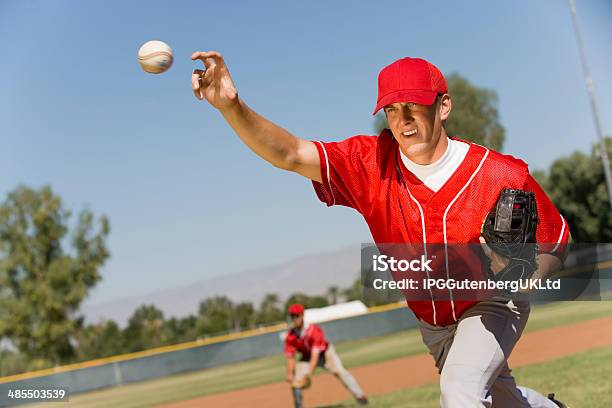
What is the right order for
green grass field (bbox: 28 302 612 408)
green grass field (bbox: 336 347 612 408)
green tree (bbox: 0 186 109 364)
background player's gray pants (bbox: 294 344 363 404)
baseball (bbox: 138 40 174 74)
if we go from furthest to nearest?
green tree (bbox: 0 186 109 364)
green grass field (bbox: 28 302 612 408)
background player's gray pants (bbox: 294 344 363 404)
green grass field (bbox: 336 347 612 408)
baseball (bbox: 138 40 174 74)

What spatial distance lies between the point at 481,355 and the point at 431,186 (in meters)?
0.74

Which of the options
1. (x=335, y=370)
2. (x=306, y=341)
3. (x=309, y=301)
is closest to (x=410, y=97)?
(x=335, y=370)

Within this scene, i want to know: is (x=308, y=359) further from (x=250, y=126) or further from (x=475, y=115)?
(x=475, y=115)

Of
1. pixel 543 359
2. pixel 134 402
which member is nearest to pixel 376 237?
pixel 543 359

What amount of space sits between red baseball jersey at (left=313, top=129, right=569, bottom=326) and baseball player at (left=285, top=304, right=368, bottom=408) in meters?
6.11

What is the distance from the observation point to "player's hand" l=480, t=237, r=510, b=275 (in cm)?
323

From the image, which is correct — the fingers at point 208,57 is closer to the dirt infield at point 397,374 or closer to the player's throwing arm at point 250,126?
the player's throwing arm at point 250,126

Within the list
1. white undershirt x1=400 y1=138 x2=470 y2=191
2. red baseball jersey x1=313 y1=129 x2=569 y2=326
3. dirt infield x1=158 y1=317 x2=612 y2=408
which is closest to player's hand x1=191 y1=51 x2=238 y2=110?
red baseball jersey x1=313 y1=129 x2=569 y2=326

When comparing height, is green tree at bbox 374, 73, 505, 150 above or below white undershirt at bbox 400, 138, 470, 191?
above

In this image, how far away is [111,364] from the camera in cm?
2106

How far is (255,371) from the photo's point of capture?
63.3ft

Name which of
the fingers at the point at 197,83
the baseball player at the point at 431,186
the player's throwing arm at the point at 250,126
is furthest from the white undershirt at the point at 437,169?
the fingers at the point at 197,83

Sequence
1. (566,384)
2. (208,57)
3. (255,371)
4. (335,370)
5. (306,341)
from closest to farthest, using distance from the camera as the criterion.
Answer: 1. (208,57)
2. (566,384)
3. (335,370)
4. (306,341)
5. (255,371)

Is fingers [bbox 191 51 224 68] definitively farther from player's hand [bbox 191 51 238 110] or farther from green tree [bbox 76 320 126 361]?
green tree [bbox 76 320 126 361]
